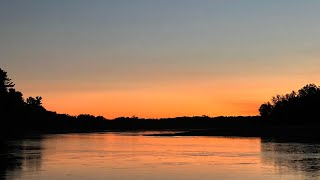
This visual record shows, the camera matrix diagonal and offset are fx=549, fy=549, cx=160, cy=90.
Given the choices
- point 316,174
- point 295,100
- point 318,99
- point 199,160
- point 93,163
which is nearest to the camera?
point 316,174

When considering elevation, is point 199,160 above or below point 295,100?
below

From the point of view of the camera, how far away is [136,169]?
34.3m

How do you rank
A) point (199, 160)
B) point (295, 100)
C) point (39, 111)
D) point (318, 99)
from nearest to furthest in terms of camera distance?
point (199, 160), point (318, 99), point (295, 100), point (39, 111)

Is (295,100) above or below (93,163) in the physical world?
above

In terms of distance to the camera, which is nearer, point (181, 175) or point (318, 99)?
point (181, 175)

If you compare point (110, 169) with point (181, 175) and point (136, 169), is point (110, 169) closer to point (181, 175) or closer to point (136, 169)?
point (136, 169)

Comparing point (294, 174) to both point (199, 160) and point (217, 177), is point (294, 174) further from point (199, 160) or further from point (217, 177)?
point (199, 160)

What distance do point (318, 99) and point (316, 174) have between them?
→ 118m

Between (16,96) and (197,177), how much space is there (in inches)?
4859

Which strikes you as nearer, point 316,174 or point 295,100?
point 316,174

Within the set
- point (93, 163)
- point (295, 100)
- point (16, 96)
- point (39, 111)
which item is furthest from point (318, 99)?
point (93, 163)

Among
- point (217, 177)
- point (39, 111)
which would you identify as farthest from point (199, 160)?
point (39, 111)

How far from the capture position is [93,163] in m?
38.8

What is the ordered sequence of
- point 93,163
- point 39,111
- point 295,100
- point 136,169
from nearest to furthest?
point 136,169
point 93,163
point 295,100
point 39,111
